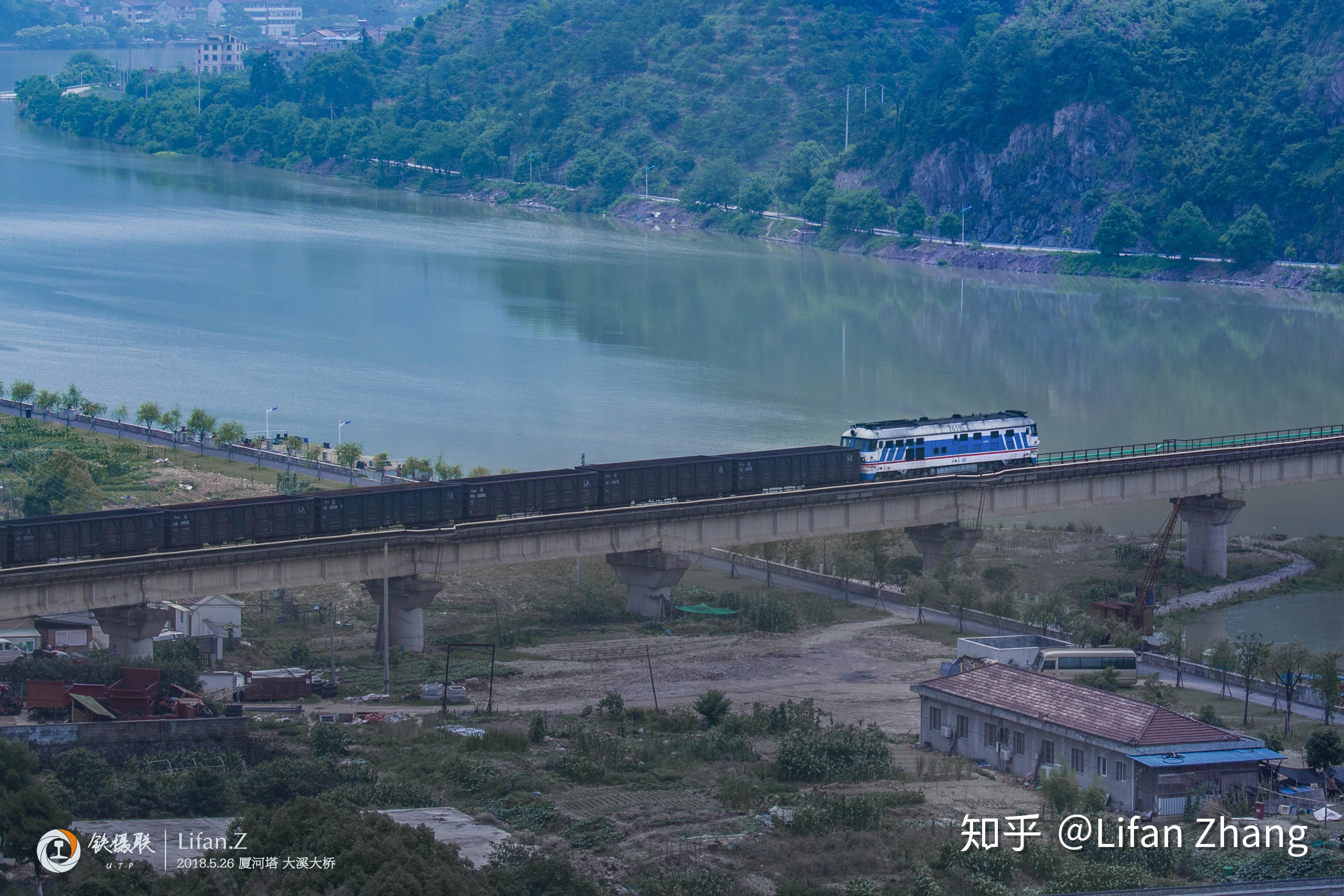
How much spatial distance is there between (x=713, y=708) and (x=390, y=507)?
43.4ft

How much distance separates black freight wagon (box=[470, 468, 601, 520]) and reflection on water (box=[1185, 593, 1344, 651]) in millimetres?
19508

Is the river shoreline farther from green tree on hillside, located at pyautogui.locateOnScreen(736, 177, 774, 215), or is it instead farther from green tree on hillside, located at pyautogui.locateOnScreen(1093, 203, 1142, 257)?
green tree on hillside, located at pyautogui.locateOnScreen(1093, 203, 1142, 257)

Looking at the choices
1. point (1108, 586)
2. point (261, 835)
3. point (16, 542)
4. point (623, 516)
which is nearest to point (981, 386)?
point (1108, 586)

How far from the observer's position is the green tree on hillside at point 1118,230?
16675 cm

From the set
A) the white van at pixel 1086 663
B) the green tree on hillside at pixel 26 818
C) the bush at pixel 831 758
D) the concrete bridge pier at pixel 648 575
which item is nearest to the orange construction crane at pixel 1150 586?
the white van at pixel 1086 663

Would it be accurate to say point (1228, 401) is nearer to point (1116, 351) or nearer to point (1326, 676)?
point (1116, 351)

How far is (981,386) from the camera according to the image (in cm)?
10969

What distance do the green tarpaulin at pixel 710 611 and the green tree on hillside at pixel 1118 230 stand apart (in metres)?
120

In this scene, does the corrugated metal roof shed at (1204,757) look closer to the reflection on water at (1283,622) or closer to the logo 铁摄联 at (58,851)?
the reflection on water at (1283,622)

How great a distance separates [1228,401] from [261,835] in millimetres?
89264

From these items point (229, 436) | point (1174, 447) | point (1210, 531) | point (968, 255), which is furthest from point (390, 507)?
point (968, 255)

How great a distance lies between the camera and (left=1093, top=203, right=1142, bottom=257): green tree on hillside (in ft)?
547

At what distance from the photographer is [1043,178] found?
184 metres

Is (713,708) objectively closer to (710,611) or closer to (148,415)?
(710,611)
